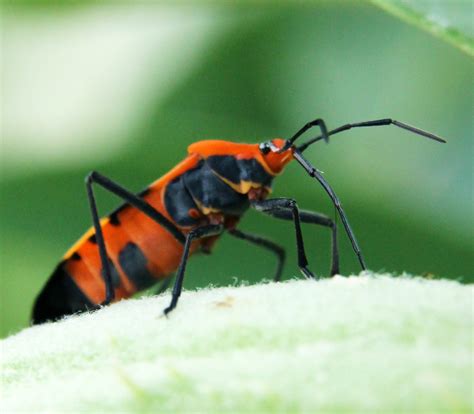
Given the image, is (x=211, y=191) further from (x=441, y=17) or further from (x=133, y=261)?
(x=441, y=17)

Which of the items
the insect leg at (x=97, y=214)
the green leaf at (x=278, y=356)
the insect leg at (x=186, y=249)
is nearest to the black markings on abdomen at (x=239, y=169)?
the insect leg at (x=186, y=249)

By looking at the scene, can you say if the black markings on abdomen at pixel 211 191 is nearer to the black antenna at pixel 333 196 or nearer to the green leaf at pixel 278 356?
the black antenna at pixel 333 196

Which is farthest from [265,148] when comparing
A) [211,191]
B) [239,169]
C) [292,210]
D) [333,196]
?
[333,196]

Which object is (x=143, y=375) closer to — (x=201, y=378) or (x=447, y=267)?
(x=201, y=378)

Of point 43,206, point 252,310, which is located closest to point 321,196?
point 43,206

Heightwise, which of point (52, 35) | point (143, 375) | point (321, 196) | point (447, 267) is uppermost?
point (52, 35)

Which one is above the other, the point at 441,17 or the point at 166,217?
the point at 441,17

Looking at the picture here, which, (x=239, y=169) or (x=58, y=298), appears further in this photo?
(x=239, y=169)
